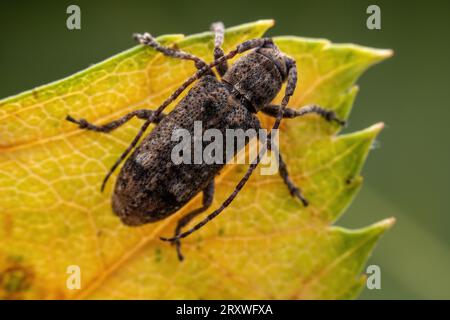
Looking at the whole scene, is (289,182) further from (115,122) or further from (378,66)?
(378,66)

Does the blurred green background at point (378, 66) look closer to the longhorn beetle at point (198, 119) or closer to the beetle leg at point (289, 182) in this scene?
the longhorn beetle at point (198, 119)

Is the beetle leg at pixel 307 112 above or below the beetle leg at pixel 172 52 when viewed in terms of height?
below

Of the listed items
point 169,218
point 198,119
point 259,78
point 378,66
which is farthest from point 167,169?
point 378,66

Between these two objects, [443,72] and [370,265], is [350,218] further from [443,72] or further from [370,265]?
[443,72]

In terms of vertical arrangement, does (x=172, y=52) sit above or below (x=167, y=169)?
above

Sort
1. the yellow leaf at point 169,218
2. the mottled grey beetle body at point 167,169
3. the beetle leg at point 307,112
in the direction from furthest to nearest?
1. the mottled grey beetle body at point 167,169
2. the beetle leg at point 307,112
3. the yellow leaf at point 169,218

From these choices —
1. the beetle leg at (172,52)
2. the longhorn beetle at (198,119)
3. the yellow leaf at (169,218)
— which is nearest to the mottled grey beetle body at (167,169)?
the longhorn beetle at (198,119)

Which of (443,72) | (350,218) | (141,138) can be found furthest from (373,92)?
(141,138)
